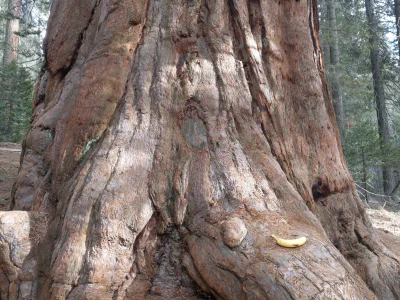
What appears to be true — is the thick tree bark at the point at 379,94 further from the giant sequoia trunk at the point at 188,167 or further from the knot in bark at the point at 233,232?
the knot in bark at the point at 233,232

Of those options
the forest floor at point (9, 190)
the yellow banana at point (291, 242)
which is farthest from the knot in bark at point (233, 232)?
the forest floor at point (9, 190)

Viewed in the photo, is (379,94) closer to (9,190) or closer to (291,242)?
(9,190)

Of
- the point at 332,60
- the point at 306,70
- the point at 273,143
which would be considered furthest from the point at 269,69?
the point at 332,60

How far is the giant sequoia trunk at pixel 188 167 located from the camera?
8.87 ft

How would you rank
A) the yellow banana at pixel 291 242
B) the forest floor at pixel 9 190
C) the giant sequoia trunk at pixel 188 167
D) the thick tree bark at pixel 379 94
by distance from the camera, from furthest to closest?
the thick tree bark at pixel 379 94 < the forest floor at pixel 9 190 < the giant sequoia trunk at pixel 188 167 < the yellow banana at pixel 291 242

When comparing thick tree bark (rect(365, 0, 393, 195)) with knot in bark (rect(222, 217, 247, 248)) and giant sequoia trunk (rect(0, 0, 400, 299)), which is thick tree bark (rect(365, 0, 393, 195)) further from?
knot in bark (rect(222, 217, 247, 248))

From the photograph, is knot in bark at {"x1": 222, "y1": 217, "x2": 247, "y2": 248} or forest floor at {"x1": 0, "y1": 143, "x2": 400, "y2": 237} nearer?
knot in bark at {"x1": 222, "y1": 217, "x2": 247, "y2": 248}

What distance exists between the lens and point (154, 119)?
3322 mm

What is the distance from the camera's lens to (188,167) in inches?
124

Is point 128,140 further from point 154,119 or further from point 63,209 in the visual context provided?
point 63,209

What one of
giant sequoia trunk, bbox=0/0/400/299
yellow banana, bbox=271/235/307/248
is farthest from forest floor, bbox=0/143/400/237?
yellow banana, bbox=271/235/307/248

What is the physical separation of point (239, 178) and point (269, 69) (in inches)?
49.1

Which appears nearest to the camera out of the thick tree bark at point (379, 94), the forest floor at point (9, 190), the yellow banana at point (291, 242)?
the yellow banana at point (291, 242)

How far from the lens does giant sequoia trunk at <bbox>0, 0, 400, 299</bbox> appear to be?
8.87ft
